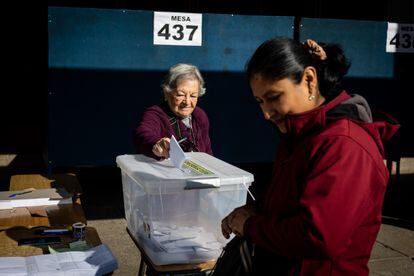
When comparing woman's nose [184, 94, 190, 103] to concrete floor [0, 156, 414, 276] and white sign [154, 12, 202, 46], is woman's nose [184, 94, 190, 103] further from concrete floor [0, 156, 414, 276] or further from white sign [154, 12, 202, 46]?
white sign [154, 12, 202, 46]

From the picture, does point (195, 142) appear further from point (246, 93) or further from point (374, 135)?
point (246, 93)

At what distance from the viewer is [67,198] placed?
295cm

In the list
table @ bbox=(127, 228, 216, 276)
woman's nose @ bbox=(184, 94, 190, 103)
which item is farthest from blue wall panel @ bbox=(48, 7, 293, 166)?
table @ bbox=(127, 228, 216, 276)

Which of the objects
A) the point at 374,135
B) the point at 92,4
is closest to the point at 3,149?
the point at 92,4

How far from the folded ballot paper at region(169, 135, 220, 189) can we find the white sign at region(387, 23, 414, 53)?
433 centimetres

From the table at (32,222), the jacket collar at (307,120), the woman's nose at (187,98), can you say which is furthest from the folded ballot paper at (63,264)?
the woman's nose at (187,98)

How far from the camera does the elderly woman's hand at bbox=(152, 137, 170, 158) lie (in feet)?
9.10

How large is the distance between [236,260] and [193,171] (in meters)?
0.79

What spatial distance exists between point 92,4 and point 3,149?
2178 mm

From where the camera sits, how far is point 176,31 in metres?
5.59

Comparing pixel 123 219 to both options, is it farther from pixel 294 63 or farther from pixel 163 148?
pixel 294 63

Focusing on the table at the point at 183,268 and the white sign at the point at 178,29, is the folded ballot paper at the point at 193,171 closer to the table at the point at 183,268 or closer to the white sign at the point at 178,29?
the table at the point at 183,268

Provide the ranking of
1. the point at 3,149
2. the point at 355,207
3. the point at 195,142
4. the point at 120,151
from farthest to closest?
the point at 3,149 → the point at 120,151 → the point at 195,142 → the point at 355,207

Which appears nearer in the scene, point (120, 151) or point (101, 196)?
point (120, 151)
